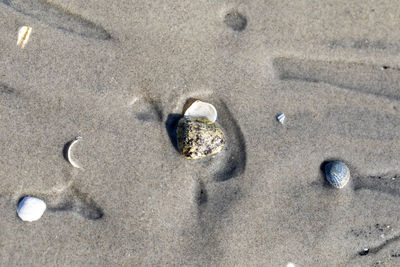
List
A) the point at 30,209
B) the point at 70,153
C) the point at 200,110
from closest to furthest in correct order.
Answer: the point at 30,209
the point at 70,153
the point at 200,110

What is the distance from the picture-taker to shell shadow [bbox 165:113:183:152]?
3.64m

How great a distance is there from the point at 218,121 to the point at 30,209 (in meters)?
1.85

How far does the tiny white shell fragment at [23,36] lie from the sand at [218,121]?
0.13 feet

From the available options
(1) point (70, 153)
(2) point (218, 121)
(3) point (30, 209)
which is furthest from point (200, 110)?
(3) point (30, 209)

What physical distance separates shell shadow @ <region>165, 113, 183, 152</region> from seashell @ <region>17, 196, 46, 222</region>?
129 centimetres

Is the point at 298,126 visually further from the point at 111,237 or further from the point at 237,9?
the point at 111,237

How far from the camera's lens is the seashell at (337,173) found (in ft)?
11.7

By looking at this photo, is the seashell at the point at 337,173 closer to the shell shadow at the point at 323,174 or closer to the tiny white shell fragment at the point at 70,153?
the shell shadow at the point at 323,174

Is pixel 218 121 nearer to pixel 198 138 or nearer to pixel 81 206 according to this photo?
pixel 198 138

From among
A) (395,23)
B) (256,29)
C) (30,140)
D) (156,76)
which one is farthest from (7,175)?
(395,23)

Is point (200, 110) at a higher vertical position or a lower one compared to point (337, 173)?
higher

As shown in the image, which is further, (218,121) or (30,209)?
(218,121)

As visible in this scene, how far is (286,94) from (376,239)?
1603mm

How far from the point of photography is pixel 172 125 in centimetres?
366
